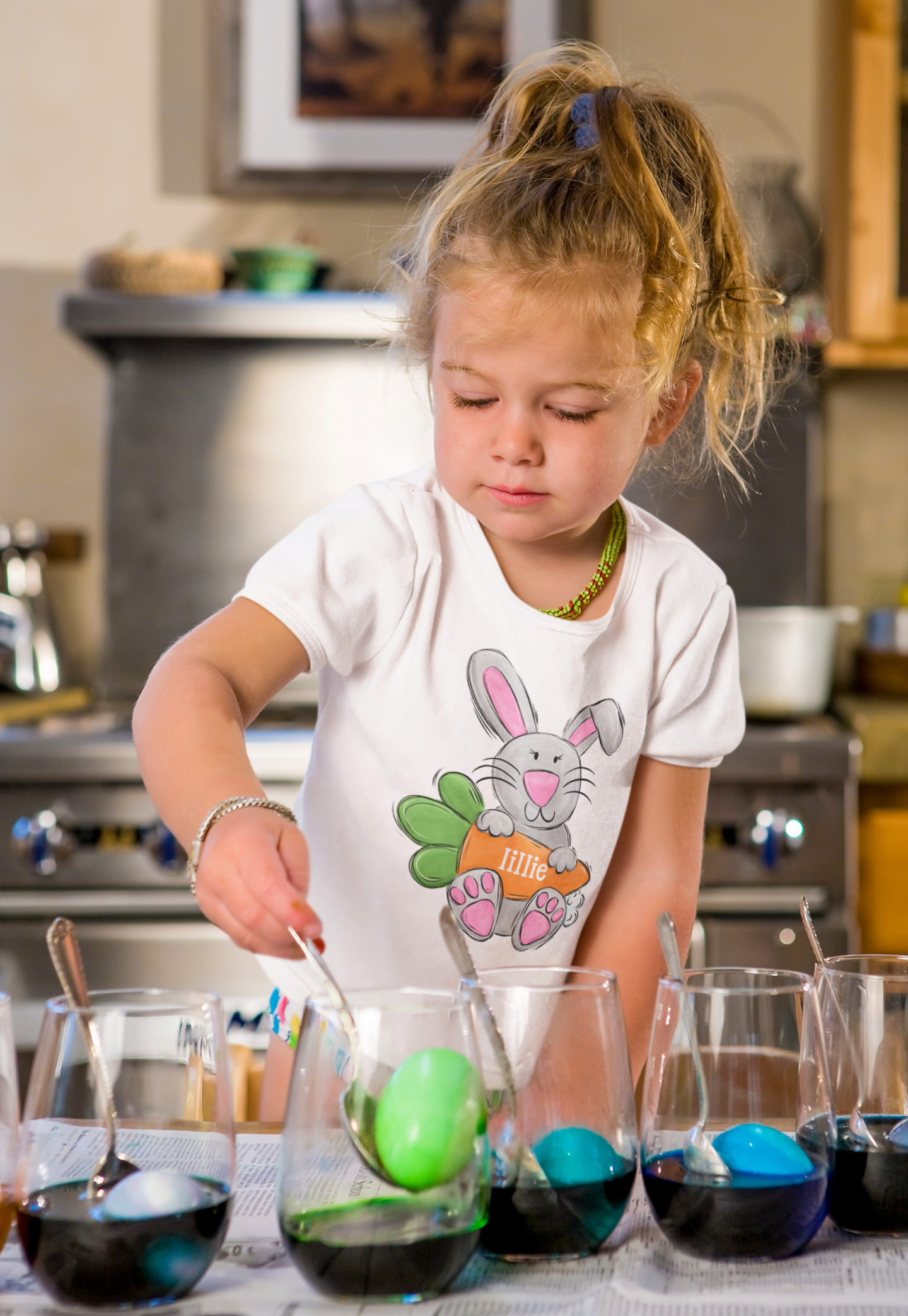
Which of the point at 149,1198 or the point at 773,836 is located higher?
the point at 149,1198

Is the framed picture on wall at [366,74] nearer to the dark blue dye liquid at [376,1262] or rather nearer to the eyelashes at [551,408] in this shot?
the eyelashes at [551,408]

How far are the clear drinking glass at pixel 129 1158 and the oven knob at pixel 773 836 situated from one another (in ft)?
4.30

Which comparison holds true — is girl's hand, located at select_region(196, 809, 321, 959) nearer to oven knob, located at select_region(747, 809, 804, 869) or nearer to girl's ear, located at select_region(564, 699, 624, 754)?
girl's ear, located at select_region(564, 699, 624, 754)

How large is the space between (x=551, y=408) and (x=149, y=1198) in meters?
0.48

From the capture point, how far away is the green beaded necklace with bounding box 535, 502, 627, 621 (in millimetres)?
922

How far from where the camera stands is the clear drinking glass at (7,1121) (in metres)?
0.51

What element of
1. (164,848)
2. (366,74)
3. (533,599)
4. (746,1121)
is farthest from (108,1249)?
(366,74)

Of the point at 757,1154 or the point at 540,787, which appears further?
the point at 540,787

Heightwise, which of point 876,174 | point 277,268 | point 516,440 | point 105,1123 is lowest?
point 105,1123

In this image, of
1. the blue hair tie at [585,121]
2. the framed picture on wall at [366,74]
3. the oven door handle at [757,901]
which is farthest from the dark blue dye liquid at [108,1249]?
the framed picture on wall at [366,74]

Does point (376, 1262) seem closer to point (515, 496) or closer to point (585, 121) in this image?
point (515, 496)

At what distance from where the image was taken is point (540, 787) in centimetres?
90

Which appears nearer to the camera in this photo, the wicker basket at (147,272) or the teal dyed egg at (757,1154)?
the teal dyed egg at (757,1154)

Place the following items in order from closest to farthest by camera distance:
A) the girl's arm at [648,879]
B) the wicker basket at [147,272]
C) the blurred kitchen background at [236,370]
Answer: the girl's arm at [648,879], the wicker basket at [147,272], the blurred kitchen background at [236,370]
